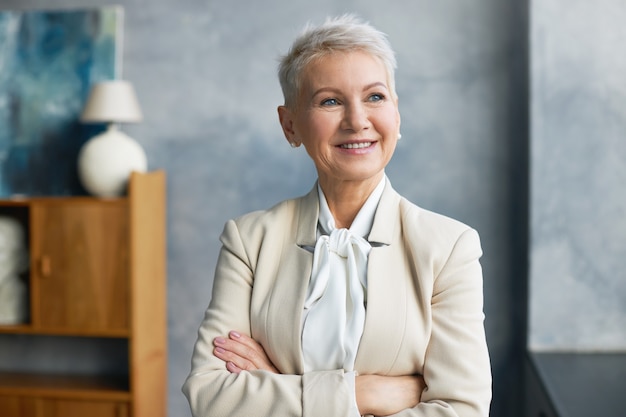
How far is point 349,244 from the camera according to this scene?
1.65 m

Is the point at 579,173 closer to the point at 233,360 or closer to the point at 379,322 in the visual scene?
the point at 379,322

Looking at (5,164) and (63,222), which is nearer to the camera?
(63,222)

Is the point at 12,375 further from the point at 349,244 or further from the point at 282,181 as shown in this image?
the point at 349,244

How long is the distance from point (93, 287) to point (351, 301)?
2.44 meters

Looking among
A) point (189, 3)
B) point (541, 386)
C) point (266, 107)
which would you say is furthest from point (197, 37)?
point (541, 386)

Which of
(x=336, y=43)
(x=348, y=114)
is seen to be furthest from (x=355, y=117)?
(x=336, y=43)

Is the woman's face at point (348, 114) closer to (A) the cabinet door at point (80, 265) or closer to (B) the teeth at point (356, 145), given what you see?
(B) the teeth at point (356, 145)

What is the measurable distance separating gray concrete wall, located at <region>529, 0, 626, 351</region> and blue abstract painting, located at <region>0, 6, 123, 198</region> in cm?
209

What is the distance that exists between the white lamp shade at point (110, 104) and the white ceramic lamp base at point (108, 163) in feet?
0.34

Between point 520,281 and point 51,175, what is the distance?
238 cm

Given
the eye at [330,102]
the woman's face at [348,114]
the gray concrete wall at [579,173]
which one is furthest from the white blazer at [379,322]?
the gray concrete wall at [579,173]

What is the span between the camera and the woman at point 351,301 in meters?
1.58

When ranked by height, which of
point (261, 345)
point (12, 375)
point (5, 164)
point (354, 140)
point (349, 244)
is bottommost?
point (12, 375)

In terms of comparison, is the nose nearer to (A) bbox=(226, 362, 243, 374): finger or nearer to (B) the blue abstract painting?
(A) bbox=(226, 362, 243, 374): finger
